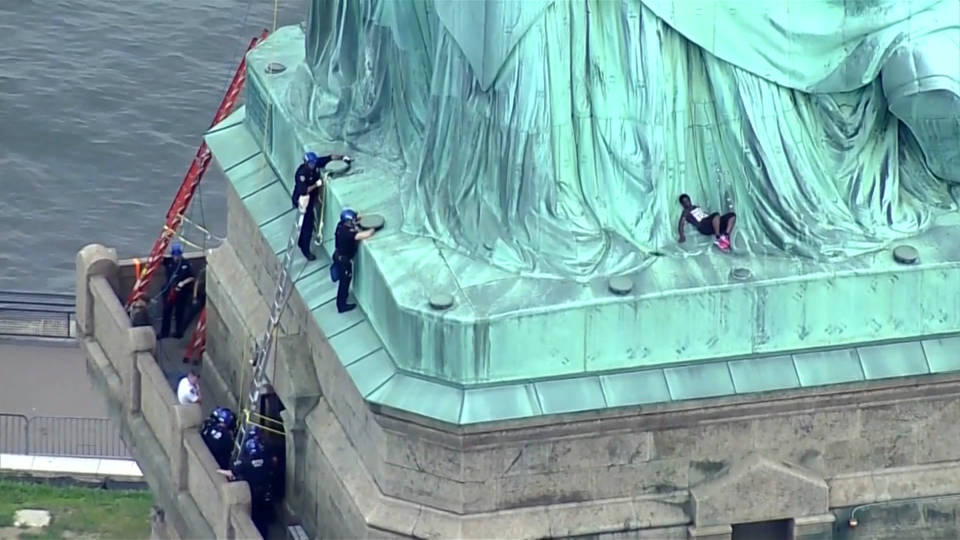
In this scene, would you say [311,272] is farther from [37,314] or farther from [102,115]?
[102,115]

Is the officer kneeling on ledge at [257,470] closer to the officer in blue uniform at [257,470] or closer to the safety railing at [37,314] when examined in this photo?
the officer in blue uniform at [257,470]

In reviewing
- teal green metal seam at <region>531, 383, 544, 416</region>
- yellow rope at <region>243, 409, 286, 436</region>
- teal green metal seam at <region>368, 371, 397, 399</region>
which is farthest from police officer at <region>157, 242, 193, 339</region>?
teal green metal seam at <region>531, 383, 544, 416</region>

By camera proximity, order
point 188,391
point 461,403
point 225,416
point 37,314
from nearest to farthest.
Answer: point 461,403 < point 225,416 < point 188,391 < point 37,314

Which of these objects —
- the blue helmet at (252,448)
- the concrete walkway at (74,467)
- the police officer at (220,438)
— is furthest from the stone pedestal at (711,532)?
the concrete walkway at (74,467)

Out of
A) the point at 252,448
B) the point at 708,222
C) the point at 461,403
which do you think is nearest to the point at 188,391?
the point at 252,448

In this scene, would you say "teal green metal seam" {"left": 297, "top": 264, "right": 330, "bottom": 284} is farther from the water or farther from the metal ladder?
the water

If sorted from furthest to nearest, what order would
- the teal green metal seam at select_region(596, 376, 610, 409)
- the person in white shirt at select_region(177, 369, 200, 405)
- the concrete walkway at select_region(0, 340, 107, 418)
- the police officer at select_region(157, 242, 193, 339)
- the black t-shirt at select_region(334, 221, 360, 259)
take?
1. the concrete walkway at select_region(0, 340, 107, 418)
2. the police officer at select_region(157, 242, 193, 339)
3. the person in white shirt at select_region(177, 369, 200, 405)
4. the black t-shirt at select_region(334, 221, 360, 259)
5. the teal green metal seam at select_region(596, 376, 610, 409)
